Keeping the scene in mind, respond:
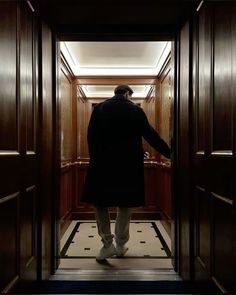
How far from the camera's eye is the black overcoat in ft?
10.8

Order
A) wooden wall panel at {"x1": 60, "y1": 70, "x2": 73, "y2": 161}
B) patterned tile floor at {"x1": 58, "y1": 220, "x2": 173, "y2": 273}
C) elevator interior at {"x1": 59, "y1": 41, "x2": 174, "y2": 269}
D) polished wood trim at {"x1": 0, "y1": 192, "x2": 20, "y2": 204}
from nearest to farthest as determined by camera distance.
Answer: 1. polished wood trim at {"x1": 0, "y1": 192, "x2": 20, "y2": 204}
2. patterned tile floor at {"x1": 58, "y1": 220, "x2": 173, "y2": 273}
3. wooden wall panel at {"x1": 60, "y1": 70, "x2": 73, "y2": 161}
4. elevator interior at {"x1": 59, "y1": 41, "x2": 174, "y2": 269}

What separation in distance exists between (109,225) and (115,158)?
2.16 feet

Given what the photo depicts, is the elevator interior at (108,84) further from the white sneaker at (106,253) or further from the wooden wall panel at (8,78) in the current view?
the wooden wall panel at (8,78)

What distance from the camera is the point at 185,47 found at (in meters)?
2.75

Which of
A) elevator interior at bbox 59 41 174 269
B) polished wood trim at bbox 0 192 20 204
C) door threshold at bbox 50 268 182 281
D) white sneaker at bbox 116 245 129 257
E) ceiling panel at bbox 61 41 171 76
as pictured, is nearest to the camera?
polished wood trim at bbox 0 192 20 204

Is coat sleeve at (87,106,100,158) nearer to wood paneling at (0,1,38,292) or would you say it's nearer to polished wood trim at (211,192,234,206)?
wood paneling at (0,1,38,292)

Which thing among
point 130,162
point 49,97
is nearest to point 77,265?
point 130,162

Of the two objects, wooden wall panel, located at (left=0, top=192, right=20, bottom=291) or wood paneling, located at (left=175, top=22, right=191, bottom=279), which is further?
wood paneling, located at (left=175, top=22, right=191, bottom=279)

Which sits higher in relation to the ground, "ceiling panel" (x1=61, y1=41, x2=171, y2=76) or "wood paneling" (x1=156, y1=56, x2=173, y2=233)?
"ceiling panel" (x1=61, y1=41, x2=171, y2=76)

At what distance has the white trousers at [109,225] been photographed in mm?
3379

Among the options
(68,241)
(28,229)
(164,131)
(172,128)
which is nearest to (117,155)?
(172,128)

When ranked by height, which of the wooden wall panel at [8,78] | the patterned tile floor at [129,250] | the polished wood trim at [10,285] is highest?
the wooden wall panel at [8,78]

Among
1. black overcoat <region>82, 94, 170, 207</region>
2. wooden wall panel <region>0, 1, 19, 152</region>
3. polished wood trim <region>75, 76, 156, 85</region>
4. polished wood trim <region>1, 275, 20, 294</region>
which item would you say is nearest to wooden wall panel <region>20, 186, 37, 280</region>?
polished wood trim <region>1, 275, 20, 294</region>

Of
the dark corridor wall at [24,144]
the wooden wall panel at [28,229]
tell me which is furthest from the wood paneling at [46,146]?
the wooden wall panel at [28,229]
